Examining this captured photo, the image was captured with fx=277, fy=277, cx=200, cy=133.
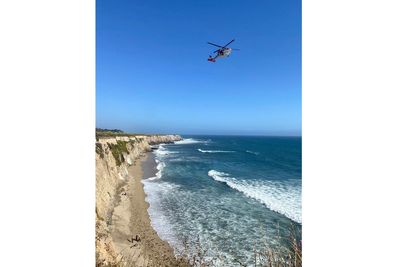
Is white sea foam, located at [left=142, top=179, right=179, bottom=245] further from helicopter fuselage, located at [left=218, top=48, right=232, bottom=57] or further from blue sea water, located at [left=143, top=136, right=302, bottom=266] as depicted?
helicopter fuselage, located at [left=218, top=48, right=232, bottom=57]

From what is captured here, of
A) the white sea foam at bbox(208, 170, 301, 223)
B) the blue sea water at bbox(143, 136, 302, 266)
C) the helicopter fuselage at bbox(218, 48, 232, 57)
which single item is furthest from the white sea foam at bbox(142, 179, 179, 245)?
the helicopter fuselage at bbox(218, 48, 232, 57)

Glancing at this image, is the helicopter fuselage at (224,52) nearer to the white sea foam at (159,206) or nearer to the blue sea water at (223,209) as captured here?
the blue sea water at (223,209)

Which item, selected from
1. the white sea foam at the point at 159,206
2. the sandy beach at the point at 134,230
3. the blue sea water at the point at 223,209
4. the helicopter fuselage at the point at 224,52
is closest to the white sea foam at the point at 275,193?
A: the blue sea water at the point at 223,209

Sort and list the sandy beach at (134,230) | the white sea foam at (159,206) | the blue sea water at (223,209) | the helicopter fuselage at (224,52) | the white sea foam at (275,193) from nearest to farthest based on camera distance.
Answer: the helicopter fuselage at (224,52) → the sandy beach at (134,230) → the blue sea water at (223,209) → the white sea foam at (159,206) → the white sea foam at (275,193)

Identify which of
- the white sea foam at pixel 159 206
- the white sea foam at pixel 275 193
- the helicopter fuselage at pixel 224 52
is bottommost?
the white sea foam at pixel 275 193

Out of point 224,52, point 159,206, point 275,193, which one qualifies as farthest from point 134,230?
point 275,193

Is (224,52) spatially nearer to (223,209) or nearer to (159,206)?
(223,209)
